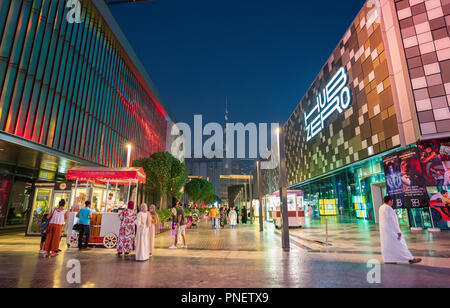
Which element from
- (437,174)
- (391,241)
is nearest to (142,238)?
(391,241)

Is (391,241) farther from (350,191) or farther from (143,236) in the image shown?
(350,191)

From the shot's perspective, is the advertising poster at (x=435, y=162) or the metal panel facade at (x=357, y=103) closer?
the advertising poster at (x=435, y=162)

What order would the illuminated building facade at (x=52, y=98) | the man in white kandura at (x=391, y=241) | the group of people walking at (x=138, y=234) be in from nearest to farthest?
the man in white kandura at (x=391, y=241)
the group of people walking at (x=138, y=234)
the illuminated building facade at (x=52, y=98)

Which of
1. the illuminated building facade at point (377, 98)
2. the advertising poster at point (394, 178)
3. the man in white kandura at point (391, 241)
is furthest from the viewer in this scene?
the advertising poster at point (394, 178)

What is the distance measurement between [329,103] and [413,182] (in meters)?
15.6

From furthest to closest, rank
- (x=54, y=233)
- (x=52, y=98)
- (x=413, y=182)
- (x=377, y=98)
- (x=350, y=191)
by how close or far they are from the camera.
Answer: (x=350, y=191)
(x=377, y=98)
(x=52, y=98)
(x=413, y=182)
(x=54, y=233)

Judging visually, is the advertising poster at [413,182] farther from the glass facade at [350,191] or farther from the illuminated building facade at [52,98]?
the illuminated building facade at [52,98]

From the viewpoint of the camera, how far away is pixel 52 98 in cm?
1783

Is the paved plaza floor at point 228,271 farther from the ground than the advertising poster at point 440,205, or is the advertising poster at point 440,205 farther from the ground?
the advertising poster at point 440,205

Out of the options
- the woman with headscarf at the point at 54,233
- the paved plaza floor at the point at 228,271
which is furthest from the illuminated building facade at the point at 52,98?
the paved plaza floor at the point at 228,271

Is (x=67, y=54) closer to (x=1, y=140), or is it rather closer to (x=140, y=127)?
(x=1, y=140)

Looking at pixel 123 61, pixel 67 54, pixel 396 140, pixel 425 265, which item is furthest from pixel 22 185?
pixel 396 140

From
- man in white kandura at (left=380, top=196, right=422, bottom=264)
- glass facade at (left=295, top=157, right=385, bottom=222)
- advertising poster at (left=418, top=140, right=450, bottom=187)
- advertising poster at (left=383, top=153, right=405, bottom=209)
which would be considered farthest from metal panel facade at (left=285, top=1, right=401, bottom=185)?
man in white kandura at (left=380, top=196, right=422, bottom=264)

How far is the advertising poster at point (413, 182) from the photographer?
52.0ft
